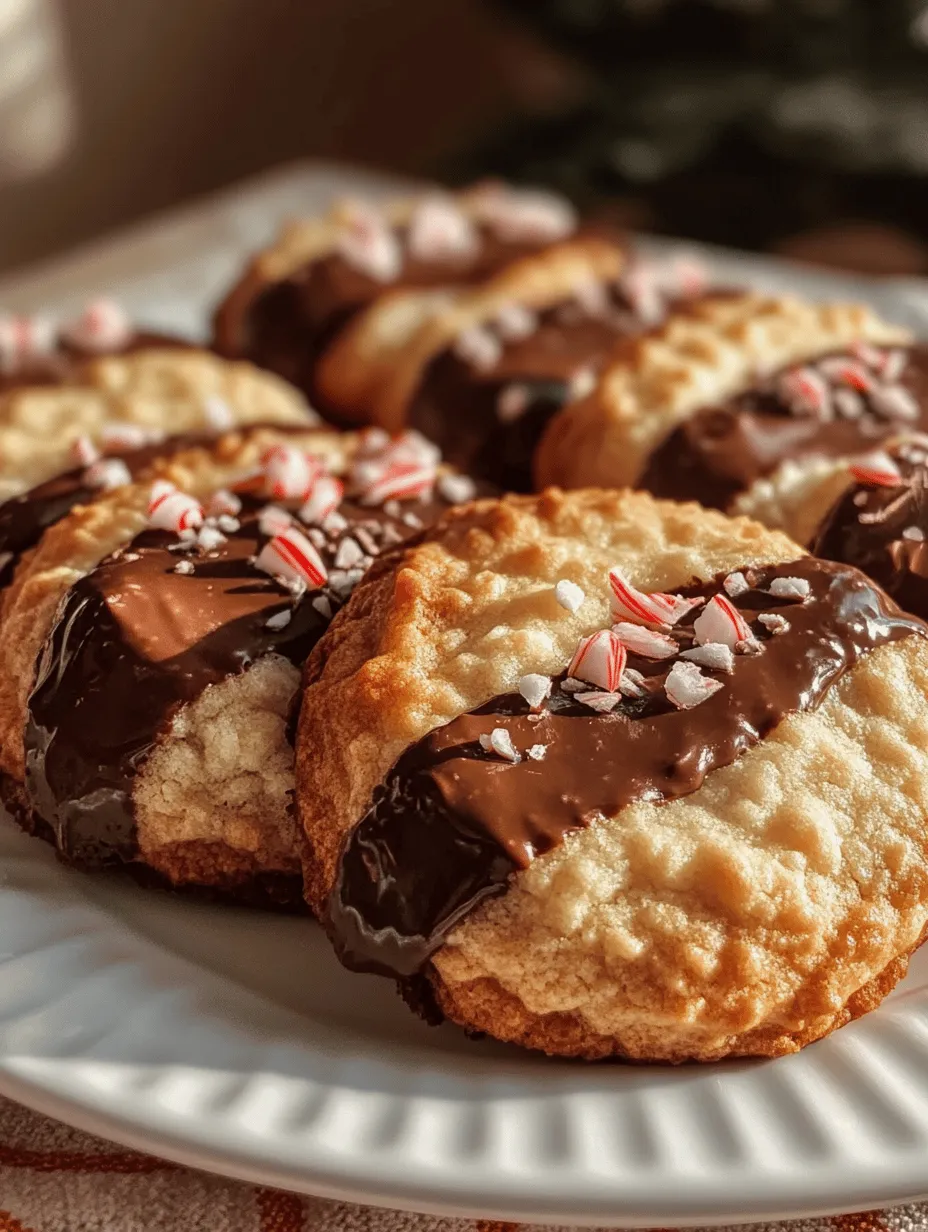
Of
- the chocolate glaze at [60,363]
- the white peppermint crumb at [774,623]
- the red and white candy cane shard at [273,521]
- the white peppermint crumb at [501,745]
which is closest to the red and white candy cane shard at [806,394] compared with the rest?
the white peppermint crumb at [774,623]

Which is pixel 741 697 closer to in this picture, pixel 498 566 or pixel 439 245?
pixel 498 566

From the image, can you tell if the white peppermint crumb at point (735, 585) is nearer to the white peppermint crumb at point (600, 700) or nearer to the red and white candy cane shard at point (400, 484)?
the white peppermint crumb at point (600, 700)

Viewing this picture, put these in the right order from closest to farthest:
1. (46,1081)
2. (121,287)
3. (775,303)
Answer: (46,1081)
(775,303)
(121,287)

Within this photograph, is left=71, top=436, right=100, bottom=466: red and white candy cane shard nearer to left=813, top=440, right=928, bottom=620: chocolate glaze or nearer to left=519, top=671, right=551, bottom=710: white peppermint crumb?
left=519, top=671, right=551, bottom=710: white peppermint crumb

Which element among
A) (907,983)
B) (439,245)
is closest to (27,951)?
(907,983)

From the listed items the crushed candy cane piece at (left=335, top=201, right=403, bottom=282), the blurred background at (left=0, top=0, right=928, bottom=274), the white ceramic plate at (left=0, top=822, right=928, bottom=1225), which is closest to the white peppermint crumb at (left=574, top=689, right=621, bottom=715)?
the white ceramic plate at (left=0, top=822, right=928, bottom=1225)

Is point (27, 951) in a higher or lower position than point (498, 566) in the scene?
lower

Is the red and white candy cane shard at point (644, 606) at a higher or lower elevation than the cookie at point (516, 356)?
higher

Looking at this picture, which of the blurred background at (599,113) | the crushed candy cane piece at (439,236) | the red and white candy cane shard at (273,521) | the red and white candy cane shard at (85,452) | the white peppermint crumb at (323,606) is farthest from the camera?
the blurred background at (599,113)
